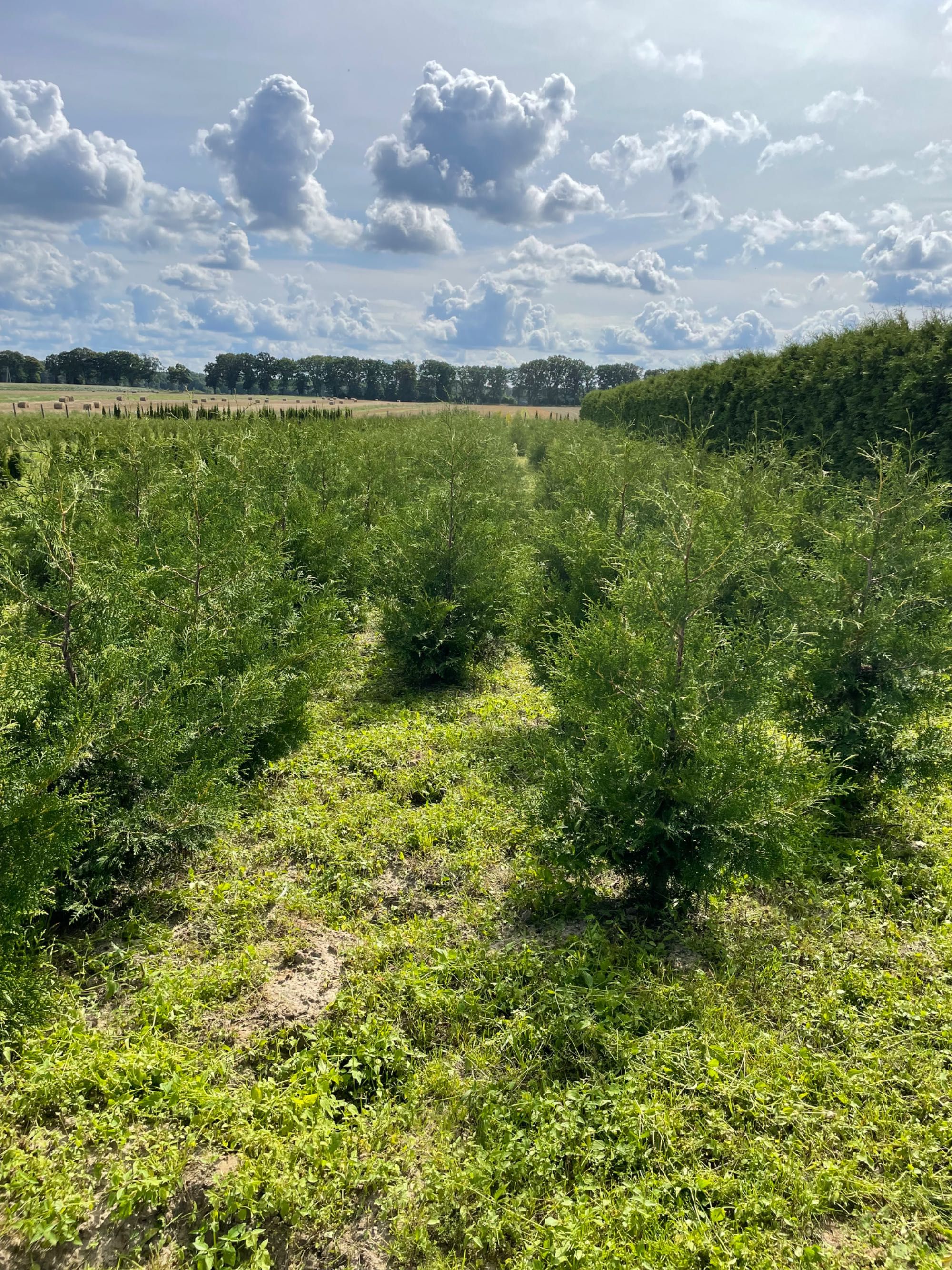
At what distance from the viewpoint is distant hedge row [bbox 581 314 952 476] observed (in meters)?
8.64

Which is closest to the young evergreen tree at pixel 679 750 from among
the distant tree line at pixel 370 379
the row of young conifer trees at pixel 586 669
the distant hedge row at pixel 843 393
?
the row of young conifer trees at pixel 586 669

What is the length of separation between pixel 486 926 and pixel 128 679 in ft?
7.83

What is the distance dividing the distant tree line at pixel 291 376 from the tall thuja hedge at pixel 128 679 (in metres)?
60.9

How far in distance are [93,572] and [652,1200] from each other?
4.13 m

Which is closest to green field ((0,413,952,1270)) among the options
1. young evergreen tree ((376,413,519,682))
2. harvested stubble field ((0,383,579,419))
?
young evergreen tree ((376,413,519,682))

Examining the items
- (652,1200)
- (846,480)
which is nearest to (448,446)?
(846,480)

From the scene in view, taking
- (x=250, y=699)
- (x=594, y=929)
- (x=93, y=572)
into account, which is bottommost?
(x=594, y=929)

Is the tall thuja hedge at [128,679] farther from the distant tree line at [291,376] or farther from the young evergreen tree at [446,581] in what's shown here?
the distant tree line at [291,376]

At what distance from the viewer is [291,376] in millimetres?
71938

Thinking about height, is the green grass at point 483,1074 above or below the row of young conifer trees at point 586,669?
below

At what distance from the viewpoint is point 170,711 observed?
3.49 meters

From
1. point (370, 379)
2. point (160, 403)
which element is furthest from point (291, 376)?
point (160, 403)

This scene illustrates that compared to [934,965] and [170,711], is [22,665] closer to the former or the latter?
[170,711]

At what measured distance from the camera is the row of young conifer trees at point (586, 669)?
3150 millimetres
